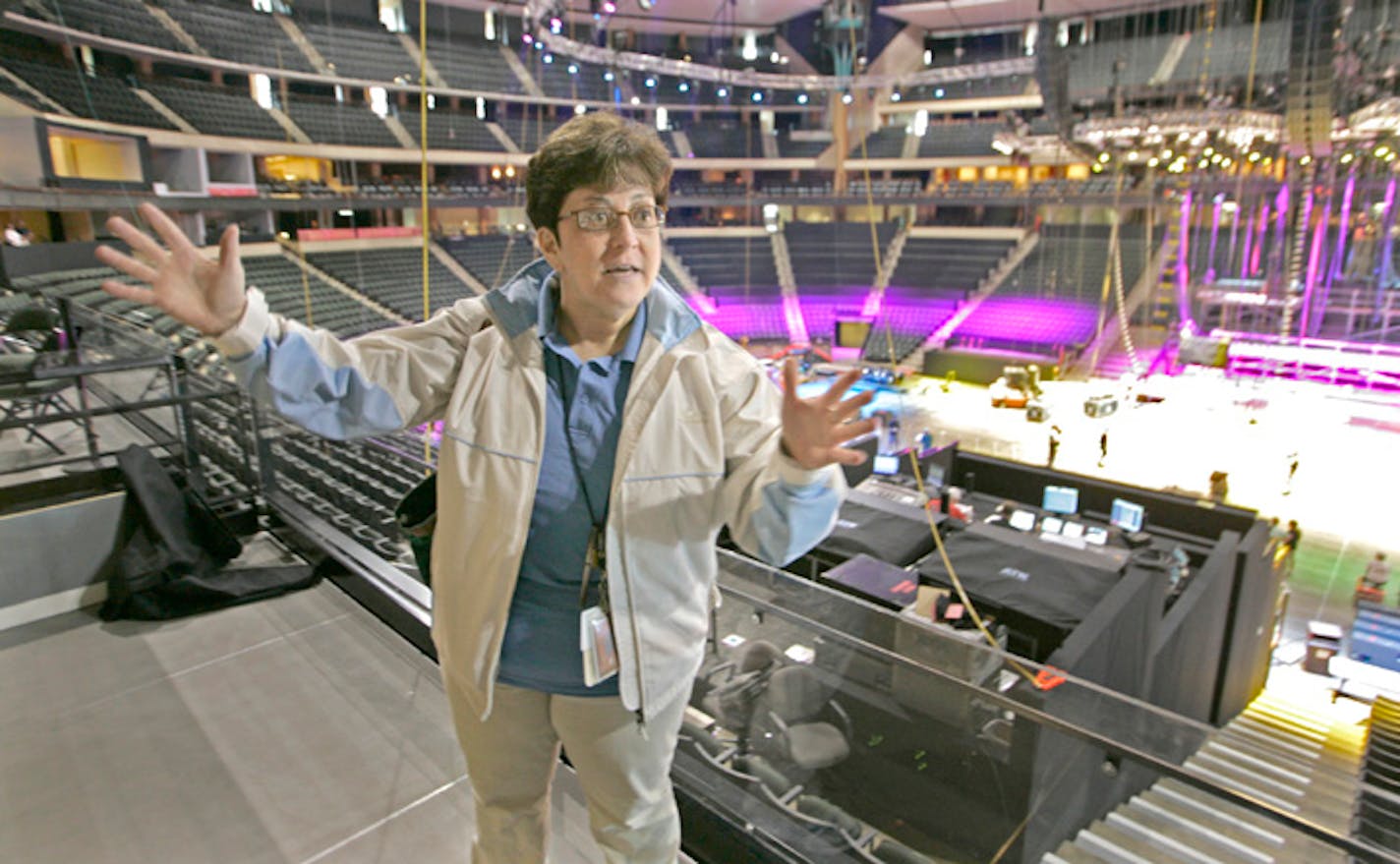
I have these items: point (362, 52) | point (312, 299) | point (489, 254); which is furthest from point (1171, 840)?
point (362, 52)

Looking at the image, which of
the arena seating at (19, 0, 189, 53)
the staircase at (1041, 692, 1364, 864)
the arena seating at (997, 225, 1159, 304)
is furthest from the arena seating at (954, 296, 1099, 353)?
the arena seating at (19, 0, 189, 53)

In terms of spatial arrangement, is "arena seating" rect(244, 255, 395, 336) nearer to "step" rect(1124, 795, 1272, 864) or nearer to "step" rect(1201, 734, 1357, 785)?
"step" rect(1201, 734, 1357, 785)

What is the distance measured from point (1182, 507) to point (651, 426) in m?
6.99

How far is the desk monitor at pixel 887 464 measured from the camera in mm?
7484

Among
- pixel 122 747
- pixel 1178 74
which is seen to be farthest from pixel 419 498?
pixel 1178 74

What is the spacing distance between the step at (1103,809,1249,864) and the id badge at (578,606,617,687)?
1179 mm

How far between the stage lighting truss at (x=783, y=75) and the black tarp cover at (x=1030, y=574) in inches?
778

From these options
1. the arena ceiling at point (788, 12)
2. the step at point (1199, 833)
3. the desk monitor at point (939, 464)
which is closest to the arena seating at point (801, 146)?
the arena ceiling at point (788, 12)

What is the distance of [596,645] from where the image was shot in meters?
0.98

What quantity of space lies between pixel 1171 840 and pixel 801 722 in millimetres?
813

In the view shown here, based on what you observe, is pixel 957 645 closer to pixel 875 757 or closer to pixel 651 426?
pixel 875 757

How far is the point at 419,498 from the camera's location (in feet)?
3.69

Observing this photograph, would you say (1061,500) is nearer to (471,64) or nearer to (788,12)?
(471,64)

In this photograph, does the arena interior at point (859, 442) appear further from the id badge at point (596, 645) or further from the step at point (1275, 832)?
the id badge at point (596, 645)
